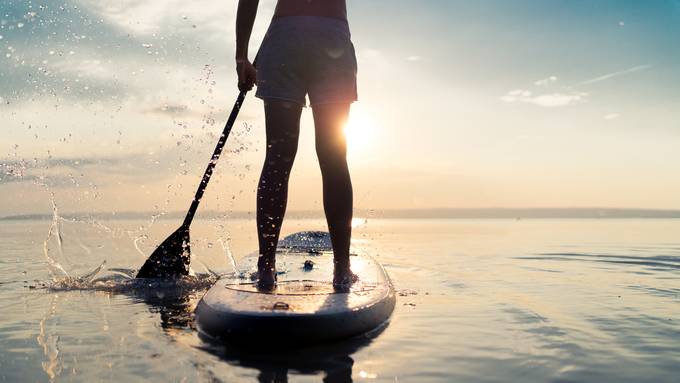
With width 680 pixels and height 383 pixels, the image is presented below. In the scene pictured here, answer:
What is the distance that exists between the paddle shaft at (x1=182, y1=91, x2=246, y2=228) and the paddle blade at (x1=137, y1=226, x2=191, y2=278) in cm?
17

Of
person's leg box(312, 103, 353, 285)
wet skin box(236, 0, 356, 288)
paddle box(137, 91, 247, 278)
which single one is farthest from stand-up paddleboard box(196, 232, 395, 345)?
paddle box(137, 91, 247, 278)

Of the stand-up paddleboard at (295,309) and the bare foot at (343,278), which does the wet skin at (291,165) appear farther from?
the stand-up paddleboard at (295,309)

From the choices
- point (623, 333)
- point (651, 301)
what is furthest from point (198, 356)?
point (651, 301)

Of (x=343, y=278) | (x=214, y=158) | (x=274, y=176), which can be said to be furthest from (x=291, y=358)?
(x=214, y=158)

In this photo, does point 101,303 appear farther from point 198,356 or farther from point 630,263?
point 630,263

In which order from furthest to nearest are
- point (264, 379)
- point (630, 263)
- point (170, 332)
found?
point (630, 263) < point (170, 332) < point (264, 379)

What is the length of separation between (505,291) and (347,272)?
223 cm

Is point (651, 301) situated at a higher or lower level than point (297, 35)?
lower

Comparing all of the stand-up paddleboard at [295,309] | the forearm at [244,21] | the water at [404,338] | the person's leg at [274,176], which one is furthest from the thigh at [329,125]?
the water at [404,338]

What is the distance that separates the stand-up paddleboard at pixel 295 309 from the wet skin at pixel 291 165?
8.1 inches

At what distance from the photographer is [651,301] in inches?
177

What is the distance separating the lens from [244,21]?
3654 millimetres

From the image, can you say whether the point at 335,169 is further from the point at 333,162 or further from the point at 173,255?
the point at 173,255

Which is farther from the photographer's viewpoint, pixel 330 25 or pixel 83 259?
pixel 83 259
